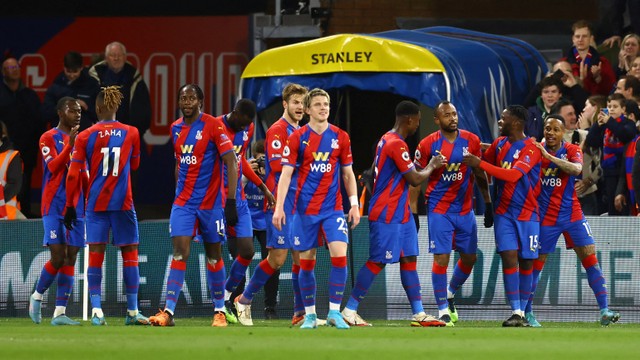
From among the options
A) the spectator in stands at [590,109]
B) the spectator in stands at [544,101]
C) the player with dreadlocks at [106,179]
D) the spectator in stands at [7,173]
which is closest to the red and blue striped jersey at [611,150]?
the spectator in stands at [590,109]

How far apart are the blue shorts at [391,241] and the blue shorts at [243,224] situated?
63.5 inches

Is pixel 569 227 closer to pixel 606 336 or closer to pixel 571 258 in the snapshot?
pixel 571 258

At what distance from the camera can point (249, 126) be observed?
639 inches

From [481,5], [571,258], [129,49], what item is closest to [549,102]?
[571,258]

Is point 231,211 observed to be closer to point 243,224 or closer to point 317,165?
point 317,165

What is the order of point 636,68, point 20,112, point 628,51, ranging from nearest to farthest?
point 636,68, point 628,51, point 20,112

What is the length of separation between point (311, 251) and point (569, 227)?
10.6 ft

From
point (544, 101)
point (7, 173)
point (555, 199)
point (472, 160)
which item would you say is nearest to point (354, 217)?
point (472, 160)

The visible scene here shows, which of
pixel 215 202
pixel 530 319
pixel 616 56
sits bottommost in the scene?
pixel 530 319

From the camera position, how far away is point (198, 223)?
15.0 m

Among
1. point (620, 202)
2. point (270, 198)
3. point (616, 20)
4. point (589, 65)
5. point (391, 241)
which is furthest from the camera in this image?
point (616, 20)

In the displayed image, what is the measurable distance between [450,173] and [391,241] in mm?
1052

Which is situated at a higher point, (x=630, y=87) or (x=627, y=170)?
(x=630, y=87)

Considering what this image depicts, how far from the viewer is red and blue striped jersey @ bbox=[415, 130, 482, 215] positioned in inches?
600
